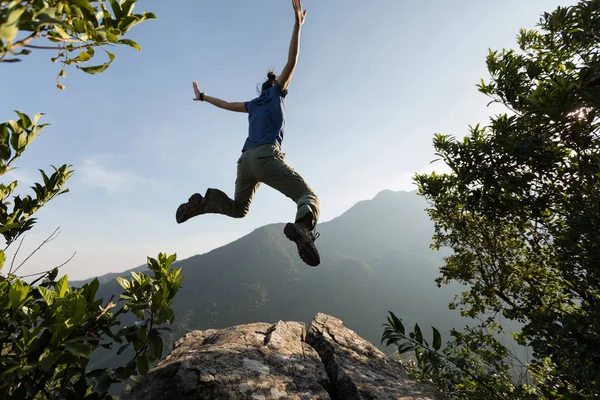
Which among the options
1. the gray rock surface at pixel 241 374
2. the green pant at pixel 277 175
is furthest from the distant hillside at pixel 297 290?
the green pant at pixel 277 175

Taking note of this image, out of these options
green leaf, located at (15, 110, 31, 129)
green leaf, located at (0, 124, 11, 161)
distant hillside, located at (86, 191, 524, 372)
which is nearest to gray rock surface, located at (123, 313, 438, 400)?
green leaf, located at (0, 124, 11, 161)

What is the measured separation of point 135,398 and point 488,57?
7227mm

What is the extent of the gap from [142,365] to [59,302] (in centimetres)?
73

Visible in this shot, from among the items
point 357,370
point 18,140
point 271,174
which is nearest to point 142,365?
point 18,140

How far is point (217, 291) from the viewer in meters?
143

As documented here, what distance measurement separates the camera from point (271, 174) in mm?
3748

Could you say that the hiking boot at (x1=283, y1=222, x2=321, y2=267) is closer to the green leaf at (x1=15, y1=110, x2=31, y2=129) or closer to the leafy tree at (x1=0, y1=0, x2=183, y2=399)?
the leafy tree at (x1=0, y1=0, x2=183, y2=399)

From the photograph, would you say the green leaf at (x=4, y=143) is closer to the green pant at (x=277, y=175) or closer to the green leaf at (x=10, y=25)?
the green leaf at (x=10, y=25)

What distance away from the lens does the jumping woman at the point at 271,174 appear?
11.2 ft

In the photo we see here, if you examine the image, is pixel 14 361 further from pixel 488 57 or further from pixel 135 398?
pixel 488 57

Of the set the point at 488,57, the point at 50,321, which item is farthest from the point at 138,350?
the point at 488,57

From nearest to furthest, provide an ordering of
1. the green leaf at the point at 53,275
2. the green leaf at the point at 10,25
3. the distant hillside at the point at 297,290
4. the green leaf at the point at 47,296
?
the green leaf at the point at 10,25 < the green leaf at the point at 47,296 < the green leaf at the point at 53,275 < the distant hillside at the point at 297,290

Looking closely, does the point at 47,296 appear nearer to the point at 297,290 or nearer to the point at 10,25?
the point at 10,25

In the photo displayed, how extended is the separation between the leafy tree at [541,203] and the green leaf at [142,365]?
3.15m
